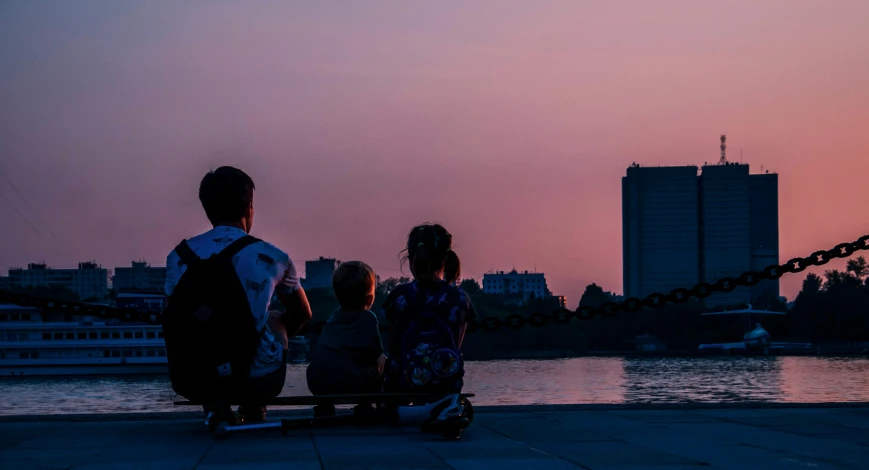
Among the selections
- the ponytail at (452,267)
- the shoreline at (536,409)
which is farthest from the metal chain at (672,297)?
the ponytail at (452,267)

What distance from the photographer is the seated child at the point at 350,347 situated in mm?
6328

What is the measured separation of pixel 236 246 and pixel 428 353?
4.34ft

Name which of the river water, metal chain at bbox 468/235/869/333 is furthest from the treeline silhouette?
metal chain at bbox 468/235/869/333

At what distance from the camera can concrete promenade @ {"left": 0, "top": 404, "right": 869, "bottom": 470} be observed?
4.59 m

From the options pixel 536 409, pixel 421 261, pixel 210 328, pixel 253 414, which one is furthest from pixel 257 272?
pixel 536 409

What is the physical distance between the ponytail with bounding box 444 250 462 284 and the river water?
114ft

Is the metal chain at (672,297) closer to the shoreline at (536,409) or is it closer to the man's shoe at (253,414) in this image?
the shoreline at (536,409)

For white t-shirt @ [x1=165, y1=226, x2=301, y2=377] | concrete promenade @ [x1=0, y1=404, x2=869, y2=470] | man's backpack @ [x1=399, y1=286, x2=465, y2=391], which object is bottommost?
concrete promenade @ [x1=0, y1=404, x2=869, y2=470]

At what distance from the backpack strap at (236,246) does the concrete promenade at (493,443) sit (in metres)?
0.94

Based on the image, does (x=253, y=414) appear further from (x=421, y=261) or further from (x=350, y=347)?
(x=421, y=261)

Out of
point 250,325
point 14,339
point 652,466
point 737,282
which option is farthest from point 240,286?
point 14,339

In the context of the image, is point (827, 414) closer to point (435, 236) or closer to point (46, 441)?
point (435, 236)

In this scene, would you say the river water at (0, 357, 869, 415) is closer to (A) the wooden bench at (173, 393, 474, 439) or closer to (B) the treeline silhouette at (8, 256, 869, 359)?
(B) the treeline silhouette at (8, 256, 869, 359)

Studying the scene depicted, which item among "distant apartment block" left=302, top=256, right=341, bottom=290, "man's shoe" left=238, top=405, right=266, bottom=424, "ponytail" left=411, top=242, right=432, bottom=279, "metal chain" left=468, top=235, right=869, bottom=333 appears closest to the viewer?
"man's shoe" left=238, top=405, right=266, bottom=424
